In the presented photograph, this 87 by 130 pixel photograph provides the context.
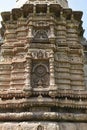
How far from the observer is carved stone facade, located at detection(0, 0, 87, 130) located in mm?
15359

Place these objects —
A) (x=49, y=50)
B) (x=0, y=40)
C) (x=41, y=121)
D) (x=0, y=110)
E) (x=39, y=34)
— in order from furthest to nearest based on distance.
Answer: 1. (x=0, y=40)
2. (x=39, y=34)
3. (x=49, y=50)
4. (x=0, y=110)
5. (x=41, y=121)

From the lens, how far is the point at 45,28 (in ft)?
65.4

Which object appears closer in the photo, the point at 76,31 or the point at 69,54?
the point at 69,54

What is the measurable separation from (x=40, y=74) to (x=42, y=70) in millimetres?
303

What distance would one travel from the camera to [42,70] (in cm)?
1792

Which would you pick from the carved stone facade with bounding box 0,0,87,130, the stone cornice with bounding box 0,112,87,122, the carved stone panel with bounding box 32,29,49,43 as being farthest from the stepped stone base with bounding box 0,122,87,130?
the carved stone panel with bounding box 32,29,49,43

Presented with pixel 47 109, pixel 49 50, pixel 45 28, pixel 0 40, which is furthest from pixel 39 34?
pixel 47 109

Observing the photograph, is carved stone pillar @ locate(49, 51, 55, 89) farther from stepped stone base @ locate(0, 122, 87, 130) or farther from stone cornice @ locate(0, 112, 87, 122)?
stepped stone base @ locate(0, 122, 87, 130)

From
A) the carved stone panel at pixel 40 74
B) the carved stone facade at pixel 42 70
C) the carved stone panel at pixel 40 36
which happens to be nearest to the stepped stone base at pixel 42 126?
the carved stone facade at pixel 42 70

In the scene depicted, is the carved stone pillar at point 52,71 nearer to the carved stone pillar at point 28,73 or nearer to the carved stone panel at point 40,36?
the carved stone pillar at point 28,73

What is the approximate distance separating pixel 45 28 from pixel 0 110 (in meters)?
6.74

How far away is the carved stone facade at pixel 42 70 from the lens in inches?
605

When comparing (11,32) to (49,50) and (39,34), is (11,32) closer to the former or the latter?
(39,34)

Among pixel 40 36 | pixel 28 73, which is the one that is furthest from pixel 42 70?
pixel 40 36
